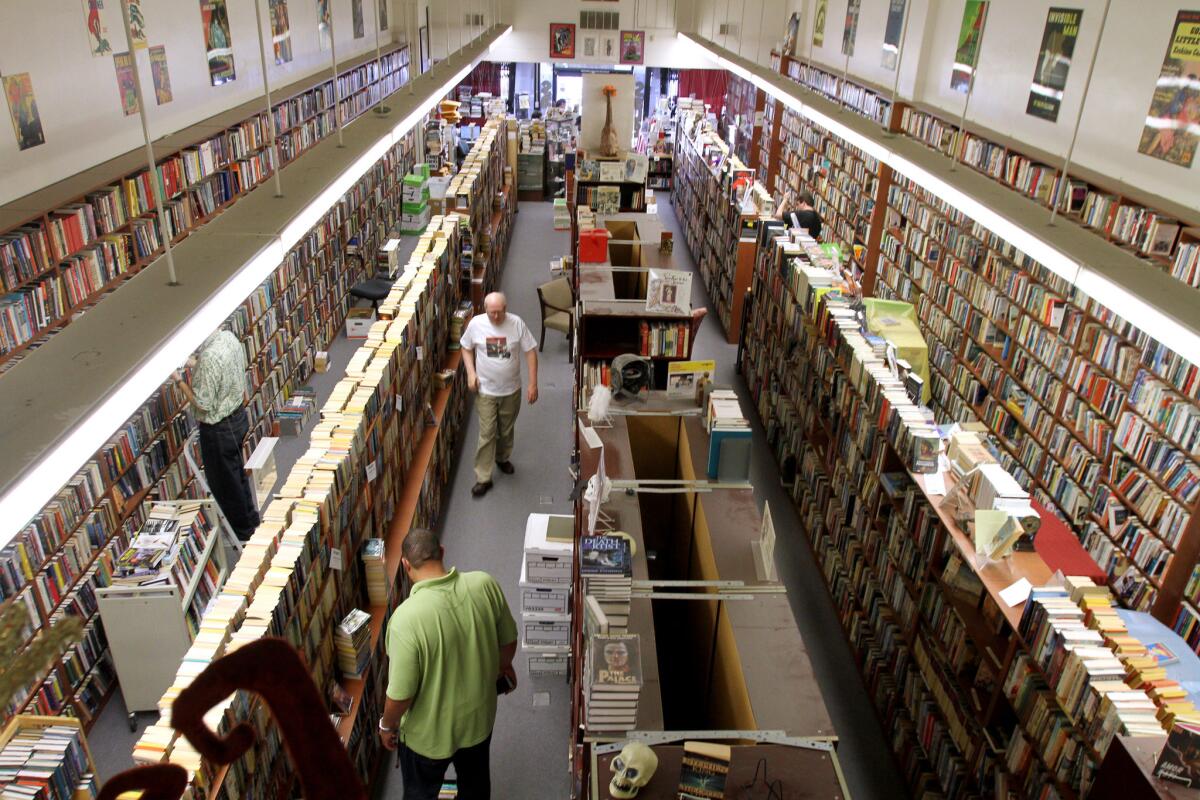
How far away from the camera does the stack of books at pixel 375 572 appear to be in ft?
16.4

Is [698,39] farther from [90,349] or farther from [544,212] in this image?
[90,349]

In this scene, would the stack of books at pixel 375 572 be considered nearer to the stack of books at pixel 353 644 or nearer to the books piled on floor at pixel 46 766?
the stack of books at pixel 353 644

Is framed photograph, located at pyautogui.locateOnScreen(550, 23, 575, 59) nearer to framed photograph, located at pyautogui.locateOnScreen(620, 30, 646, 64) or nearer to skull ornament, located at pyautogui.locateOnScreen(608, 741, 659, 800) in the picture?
framed photograph, located at pyautogui.locateOnScreen(620, 30, 646, 64)

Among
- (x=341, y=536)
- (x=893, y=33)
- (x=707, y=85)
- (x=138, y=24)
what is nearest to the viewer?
(x=341, y=536)

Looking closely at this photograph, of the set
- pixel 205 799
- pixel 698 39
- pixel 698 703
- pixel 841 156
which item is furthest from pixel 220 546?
pixel 698 39

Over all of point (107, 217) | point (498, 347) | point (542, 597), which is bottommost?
point (542, 597)

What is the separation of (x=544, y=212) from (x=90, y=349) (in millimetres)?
15124

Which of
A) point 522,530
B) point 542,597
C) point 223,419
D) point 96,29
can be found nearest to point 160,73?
point 96,29

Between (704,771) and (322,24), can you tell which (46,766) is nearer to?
(704,771)

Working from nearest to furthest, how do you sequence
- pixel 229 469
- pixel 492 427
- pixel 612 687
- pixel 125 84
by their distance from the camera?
1. pixel 612 687
2. pixel 229 469
3. pixel 125 84
4. pixel 492 427

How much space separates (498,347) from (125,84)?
3.46 meters

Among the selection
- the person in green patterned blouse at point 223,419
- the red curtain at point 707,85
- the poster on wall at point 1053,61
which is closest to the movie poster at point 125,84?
the person in green patterned blouse at point 223,419

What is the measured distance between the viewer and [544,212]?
1716 cm

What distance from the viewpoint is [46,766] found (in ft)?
10.4
